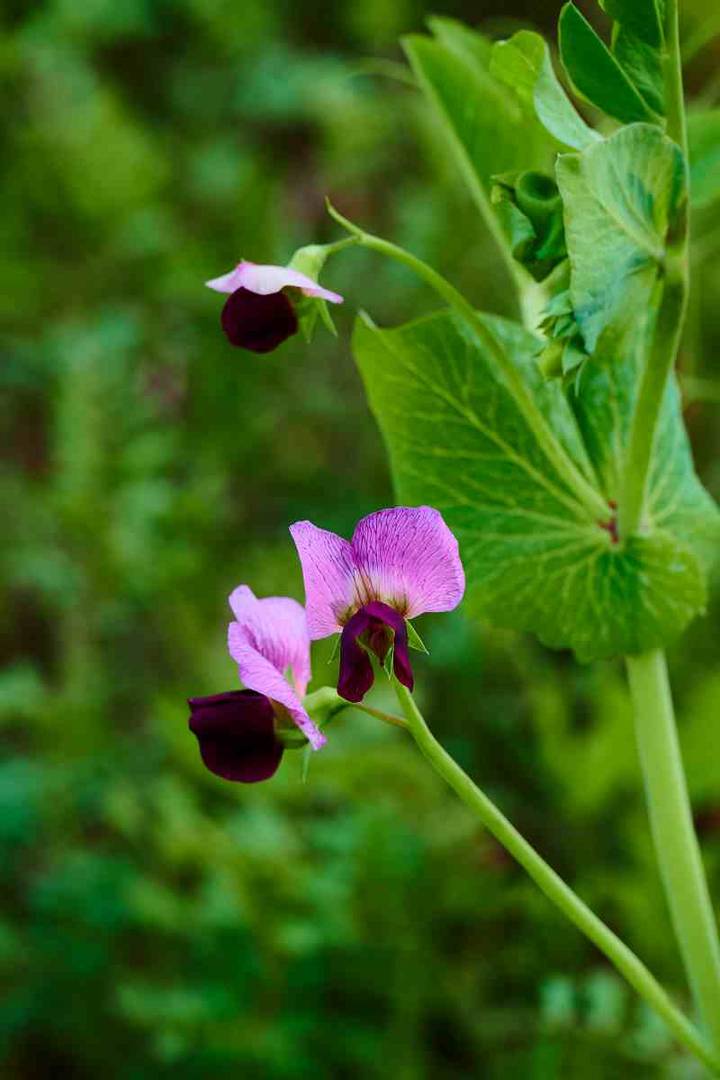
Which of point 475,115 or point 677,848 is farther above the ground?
point 475,115

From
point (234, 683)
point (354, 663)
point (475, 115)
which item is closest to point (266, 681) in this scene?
point (354, 663)

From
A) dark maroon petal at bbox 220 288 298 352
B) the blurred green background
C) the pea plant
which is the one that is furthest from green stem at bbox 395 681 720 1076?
the blurred green background

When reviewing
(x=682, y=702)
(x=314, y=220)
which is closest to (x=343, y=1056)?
(x=682, y=702)

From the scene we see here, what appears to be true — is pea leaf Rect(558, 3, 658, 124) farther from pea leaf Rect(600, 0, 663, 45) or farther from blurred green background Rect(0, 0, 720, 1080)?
blurred green background Rect(0, 0, 720, 1080)

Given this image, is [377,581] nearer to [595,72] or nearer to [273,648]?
[273,648]

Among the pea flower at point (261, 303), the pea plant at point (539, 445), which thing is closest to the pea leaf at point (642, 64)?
the pea plant at point (539, 445)

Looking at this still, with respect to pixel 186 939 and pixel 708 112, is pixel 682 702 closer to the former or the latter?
pixel 186 939
